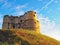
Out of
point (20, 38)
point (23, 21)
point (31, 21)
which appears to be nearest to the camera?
point (20, 38)

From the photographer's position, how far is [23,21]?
196 feet

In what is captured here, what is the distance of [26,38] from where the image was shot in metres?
38.2

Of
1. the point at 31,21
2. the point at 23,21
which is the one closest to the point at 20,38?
the point at 31,21

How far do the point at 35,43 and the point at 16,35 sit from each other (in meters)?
4.93

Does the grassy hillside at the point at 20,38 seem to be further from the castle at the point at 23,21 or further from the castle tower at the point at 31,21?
the castle at the point at 23,21

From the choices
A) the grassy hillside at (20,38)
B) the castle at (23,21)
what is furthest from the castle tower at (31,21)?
the grassy hillside at (20,38)

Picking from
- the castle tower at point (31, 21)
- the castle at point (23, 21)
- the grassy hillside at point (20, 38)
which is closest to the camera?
the grassy hillside at point (20, 38)

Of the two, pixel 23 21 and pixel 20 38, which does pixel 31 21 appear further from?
pixel 20 38

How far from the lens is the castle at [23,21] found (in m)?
58.1

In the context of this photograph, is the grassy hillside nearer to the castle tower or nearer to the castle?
the castle tower

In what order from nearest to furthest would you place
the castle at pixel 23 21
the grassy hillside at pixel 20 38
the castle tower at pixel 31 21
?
the grassy hillside at pixel 20 38, the castle tower at pixel 31 21, the castle at pixel 23 21

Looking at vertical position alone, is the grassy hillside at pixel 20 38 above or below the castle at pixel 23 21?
below

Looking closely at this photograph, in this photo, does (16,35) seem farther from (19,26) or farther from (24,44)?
(19,26)

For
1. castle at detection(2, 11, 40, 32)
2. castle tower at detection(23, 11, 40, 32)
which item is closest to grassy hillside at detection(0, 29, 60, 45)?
castle tower at detection(23, 11, 40, 32)
